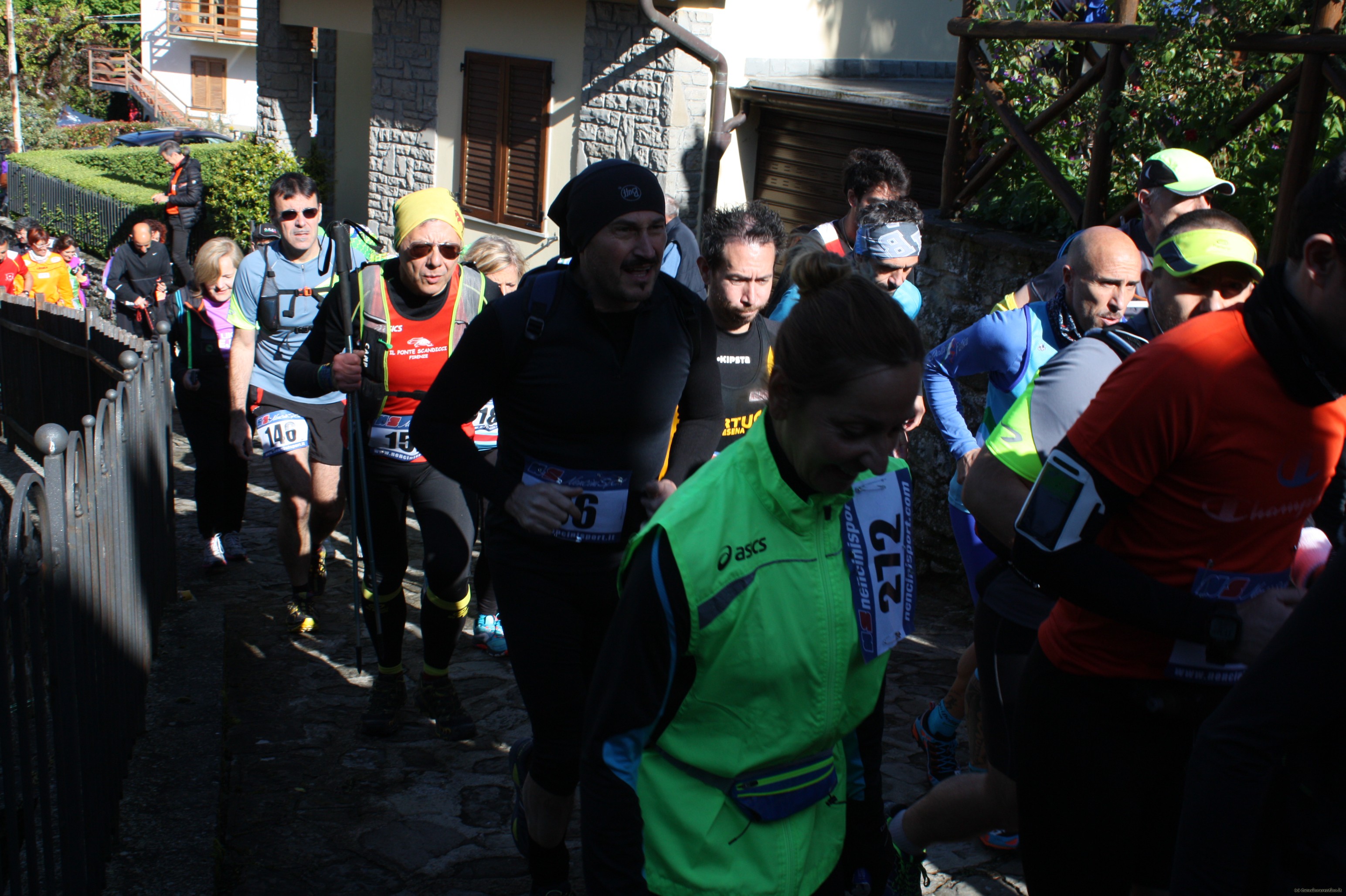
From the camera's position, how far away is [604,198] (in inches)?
122

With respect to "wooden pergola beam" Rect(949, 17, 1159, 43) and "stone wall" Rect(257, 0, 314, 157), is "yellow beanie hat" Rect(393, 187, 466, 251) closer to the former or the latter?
"wooden pergola beam" Rect(949, 17, 1159, 43)

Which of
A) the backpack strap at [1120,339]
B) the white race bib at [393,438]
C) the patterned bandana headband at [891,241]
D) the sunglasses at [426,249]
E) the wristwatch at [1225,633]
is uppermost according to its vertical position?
the backpack strap at [1120,339]

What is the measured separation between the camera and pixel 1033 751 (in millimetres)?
2363

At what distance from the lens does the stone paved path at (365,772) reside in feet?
12.1

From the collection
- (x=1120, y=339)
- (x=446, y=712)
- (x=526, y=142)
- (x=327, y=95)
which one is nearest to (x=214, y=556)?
(x=446, y=712)

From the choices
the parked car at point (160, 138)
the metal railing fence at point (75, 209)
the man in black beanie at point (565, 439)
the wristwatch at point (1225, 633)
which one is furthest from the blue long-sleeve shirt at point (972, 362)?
the parked car at point (160, 138)

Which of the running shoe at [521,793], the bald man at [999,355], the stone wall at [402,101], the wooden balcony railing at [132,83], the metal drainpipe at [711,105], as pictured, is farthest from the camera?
the wooden balcony railing at [132,83]

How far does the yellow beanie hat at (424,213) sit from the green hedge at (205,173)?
14.7 metres

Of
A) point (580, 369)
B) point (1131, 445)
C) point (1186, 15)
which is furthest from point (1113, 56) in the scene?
point (1131, 445)

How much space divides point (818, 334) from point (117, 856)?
260 centimetres

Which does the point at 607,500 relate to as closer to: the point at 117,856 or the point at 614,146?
the point at 117,856

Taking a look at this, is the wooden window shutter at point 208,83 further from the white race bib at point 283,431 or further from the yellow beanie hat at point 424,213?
the yellow beanie hat at point 424,213

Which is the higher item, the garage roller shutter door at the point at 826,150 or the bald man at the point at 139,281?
the garage roller shutter door at the point at 826,150

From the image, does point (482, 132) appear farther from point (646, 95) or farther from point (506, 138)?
point (646, 95)
